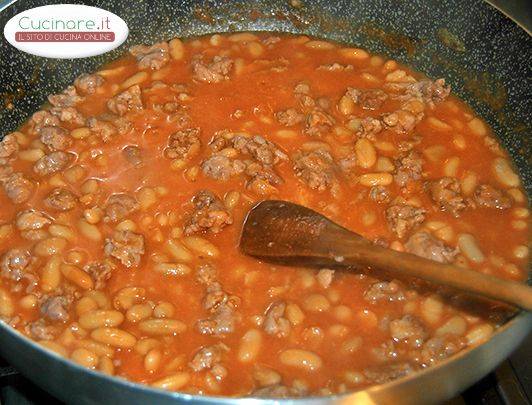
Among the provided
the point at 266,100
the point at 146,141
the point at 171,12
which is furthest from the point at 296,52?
the point at 146,141

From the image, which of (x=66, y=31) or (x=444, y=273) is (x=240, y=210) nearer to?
(x=444, y=273)

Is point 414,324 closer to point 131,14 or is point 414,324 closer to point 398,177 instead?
point 398,177

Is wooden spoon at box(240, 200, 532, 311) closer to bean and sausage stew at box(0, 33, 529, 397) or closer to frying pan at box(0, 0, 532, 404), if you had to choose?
bean and sausage stew at box(0, 33, 529, 397)

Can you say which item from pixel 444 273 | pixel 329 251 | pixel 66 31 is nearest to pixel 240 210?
pixel 329 251

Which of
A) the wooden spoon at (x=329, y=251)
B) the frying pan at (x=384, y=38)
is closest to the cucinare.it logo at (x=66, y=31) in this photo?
the frying pan at (x=384, y=38)

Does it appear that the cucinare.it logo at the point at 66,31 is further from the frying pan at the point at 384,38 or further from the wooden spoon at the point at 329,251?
the wooden spoon at the point at 329,251

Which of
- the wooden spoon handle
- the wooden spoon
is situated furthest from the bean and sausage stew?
the wooden spoon handle
